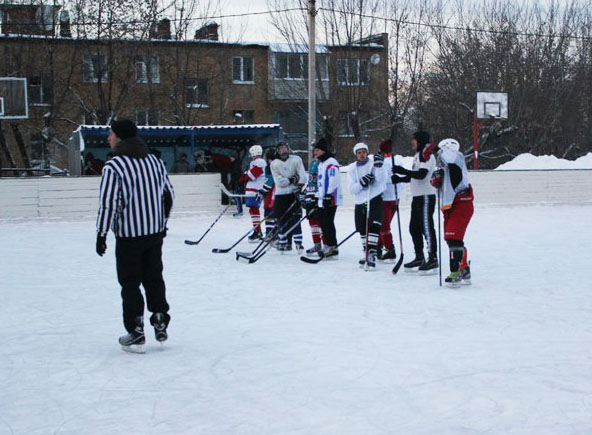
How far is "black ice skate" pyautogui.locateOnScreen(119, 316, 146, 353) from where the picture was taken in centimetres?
503

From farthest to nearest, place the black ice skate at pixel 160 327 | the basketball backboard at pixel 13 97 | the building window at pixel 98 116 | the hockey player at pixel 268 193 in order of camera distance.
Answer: the building window at pixel 98 116 → the basketball backboard at pixel 13 97 → the hockey player at pixel 268 193 → the black ice skate at pixel 160 327

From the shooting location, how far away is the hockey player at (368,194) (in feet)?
28.3

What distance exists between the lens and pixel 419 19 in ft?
94.6

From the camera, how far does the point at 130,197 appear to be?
16.2 ft

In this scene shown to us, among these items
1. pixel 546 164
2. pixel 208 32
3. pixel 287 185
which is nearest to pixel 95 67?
pixel 208 32

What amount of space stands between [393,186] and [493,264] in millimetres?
1336

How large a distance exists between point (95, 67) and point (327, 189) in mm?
20604

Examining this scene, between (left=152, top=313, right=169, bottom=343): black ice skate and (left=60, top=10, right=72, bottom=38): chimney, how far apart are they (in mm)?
22871

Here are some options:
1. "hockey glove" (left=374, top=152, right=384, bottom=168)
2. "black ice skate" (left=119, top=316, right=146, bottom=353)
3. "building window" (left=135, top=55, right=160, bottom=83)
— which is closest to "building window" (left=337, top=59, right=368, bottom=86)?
"building window" (left=135, top=55, right=160, bottom=83)

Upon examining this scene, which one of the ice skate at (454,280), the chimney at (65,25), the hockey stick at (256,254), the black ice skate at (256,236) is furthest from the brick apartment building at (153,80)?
the ice skate at (454,280)

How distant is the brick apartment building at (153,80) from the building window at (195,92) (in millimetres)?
38

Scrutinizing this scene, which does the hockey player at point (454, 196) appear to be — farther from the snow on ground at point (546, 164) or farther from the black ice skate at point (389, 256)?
the snow on ground at point (546, 164)

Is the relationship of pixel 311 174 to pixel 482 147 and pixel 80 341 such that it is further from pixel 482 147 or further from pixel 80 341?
pixel 482 147

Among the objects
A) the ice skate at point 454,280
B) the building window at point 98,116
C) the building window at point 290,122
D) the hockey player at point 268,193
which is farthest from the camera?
the building window at point 290,122
